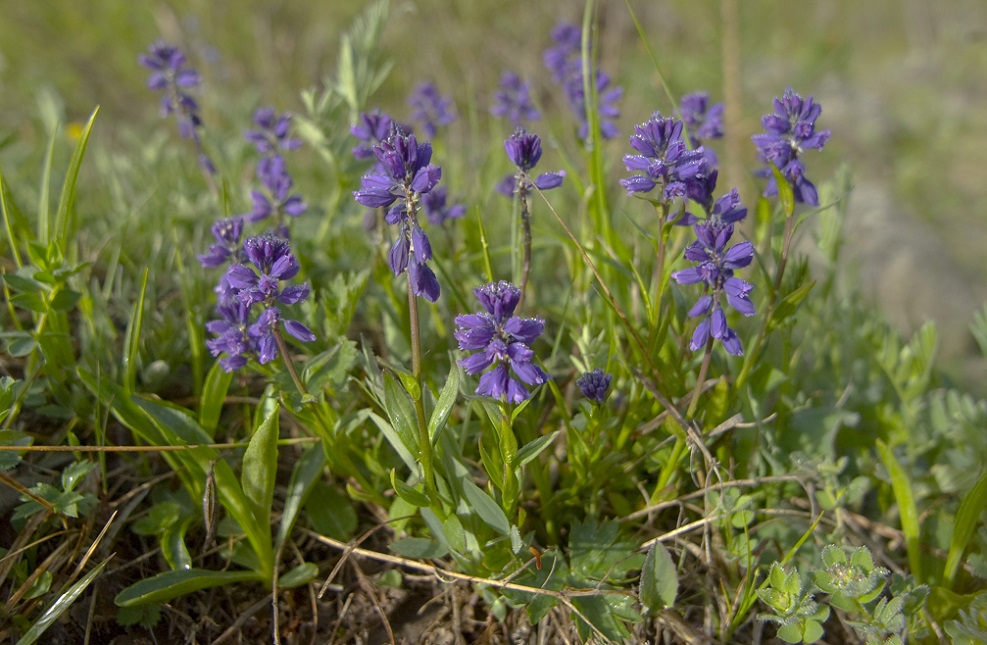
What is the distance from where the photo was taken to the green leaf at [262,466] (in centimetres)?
170

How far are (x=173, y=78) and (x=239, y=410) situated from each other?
1350 millimetres

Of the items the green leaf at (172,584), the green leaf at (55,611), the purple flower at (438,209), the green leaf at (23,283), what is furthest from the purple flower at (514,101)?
the green leaf at (55,611)

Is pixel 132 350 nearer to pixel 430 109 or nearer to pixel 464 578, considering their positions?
pixel 464 578

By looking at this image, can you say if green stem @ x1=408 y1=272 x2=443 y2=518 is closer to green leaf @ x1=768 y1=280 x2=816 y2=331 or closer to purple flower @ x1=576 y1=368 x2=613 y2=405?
purple flower @ x1=576 y1=368 x2=613 y2=405

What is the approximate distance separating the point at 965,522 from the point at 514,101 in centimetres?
223

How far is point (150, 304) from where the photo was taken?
2.35m

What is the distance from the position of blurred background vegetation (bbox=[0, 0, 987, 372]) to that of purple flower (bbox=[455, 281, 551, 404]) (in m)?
4.10

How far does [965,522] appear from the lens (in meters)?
1.80

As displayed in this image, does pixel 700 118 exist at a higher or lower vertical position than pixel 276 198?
higher

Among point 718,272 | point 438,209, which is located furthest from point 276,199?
point 718,272

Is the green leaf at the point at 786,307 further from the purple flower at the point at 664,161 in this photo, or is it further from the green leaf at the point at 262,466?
the green leaf at the point at 262,466

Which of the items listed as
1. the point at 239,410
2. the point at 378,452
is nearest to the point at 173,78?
the point at 239,410

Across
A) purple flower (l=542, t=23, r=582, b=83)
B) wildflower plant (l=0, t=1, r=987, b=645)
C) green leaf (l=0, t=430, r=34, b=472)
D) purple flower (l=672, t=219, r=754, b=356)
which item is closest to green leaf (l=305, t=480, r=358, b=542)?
wildflower plant (l=0, t=1, r=987, b=645)

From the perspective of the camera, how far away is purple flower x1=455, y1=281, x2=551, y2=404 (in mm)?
1467
